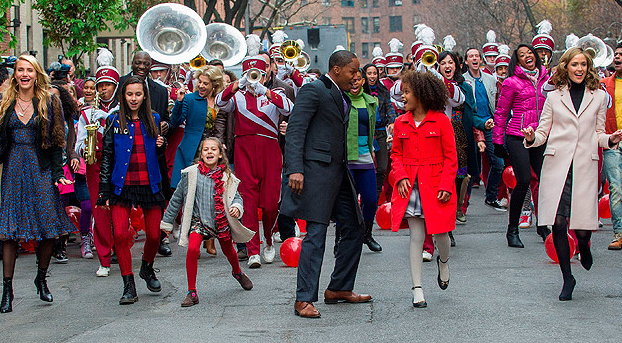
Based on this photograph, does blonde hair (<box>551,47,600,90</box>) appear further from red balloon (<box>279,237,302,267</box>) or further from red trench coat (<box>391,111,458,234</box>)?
red balloon (<box>279,237,302,267</box>)

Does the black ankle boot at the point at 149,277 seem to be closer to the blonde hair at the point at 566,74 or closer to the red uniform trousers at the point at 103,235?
the red uniform trousers at the point at 103,235

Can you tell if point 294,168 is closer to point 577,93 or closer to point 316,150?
point 316,150

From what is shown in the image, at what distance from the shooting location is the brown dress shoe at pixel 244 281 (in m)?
8.02

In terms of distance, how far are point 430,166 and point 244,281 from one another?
192cm

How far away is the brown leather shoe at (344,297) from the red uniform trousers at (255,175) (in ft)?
6.93

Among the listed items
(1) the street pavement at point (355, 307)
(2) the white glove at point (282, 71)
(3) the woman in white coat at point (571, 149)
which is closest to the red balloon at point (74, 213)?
(1) the street pavement at point (355, 307)

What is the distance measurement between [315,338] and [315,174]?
131 centimetres

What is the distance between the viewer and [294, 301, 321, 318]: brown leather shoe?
6.87m

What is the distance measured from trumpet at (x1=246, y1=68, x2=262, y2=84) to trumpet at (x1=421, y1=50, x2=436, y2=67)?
1838 mm

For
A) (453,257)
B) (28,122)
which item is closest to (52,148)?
(28,122)

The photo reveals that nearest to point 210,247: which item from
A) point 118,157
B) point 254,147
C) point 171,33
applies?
point 254,147

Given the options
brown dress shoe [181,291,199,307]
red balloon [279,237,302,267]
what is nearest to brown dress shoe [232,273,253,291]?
brown dress shoe [181,291,199,307]

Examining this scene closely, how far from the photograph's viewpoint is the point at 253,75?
9258 millimetres

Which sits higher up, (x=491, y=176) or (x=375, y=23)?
(x=375, y=23)
